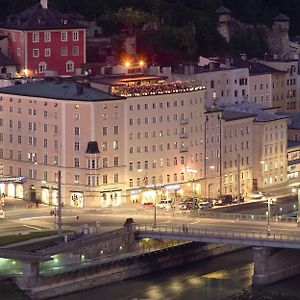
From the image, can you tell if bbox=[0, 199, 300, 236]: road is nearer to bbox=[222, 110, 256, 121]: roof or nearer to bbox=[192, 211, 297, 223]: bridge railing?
bbox=[192, 211, 297, 223]: bridge railing

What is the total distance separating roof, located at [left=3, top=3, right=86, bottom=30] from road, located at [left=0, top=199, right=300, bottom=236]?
16379mm

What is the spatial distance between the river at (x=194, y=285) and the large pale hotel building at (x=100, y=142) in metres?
8.98

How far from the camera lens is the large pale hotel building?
384ft

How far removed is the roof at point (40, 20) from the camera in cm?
13069

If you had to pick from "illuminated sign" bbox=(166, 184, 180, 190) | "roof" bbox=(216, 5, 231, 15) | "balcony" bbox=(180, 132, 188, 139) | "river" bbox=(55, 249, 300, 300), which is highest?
"roof" bbox=(216, 5, 231, 15)

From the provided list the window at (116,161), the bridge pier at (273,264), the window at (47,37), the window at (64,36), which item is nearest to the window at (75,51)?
the window at (64,36)

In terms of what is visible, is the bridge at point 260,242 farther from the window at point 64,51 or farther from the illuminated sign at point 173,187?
the window at point 64,51

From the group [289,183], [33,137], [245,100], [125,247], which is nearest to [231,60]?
[245,100]

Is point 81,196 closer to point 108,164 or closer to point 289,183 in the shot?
point 108,164

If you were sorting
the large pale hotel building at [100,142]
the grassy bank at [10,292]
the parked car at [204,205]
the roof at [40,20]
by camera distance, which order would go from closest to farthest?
the grassy bank at [10,292]
the large pale hotel building at [100,142]
the parked car at [204,205]
the roof at [40,20]

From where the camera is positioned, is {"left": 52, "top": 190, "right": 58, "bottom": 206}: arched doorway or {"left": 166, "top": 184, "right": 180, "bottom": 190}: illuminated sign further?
{"left": 166, "top": 184, "right": 180, "bottom": 190}: illuminated sign

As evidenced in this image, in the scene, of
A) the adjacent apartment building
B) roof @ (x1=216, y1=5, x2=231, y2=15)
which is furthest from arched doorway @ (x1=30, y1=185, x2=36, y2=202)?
roof @ (x1=216, y1=5, x2=231, y2=15)

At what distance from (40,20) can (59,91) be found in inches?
491

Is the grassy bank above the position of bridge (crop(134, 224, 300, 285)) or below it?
below
